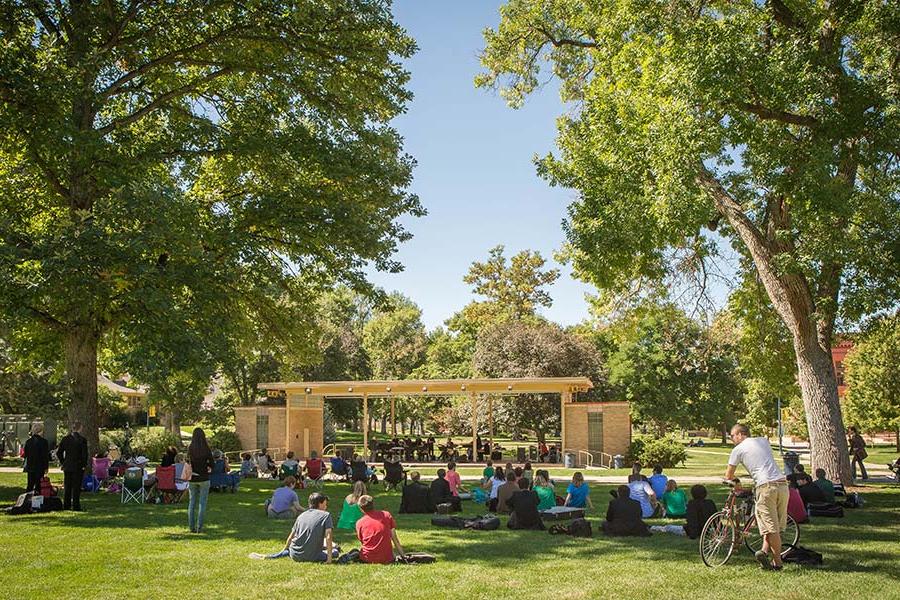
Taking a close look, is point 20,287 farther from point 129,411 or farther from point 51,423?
point 129,411

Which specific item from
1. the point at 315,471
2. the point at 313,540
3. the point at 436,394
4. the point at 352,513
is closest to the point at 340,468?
the point at 315,471

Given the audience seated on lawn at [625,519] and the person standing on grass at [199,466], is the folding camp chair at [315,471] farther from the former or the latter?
the audience seated on lawn at [625,519]

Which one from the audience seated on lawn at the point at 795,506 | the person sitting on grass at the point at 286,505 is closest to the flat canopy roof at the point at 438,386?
the person sitting on grass at the point at 286,505

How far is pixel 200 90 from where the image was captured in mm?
19531

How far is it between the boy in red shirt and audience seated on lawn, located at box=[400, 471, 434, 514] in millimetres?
5002

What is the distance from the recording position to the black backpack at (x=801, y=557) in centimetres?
898

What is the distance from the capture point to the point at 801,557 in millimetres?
9039

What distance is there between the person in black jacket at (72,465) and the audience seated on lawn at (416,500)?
595 cm

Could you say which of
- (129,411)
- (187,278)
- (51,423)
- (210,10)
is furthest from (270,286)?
(129,411)

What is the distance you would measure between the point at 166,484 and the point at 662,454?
17445 millimetres

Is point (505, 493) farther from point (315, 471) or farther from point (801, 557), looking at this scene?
point (315, 471)

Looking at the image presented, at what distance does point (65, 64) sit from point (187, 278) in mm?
5193

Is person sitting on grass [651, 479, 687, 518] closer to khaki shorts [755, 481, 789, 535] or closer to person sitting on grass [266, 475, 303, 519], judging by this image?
khaki shorts [755, 481, 789, 535]

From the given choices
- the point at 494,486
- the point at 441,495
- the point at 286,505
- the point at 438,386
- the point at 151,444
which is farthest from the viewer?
the point at 151,444
